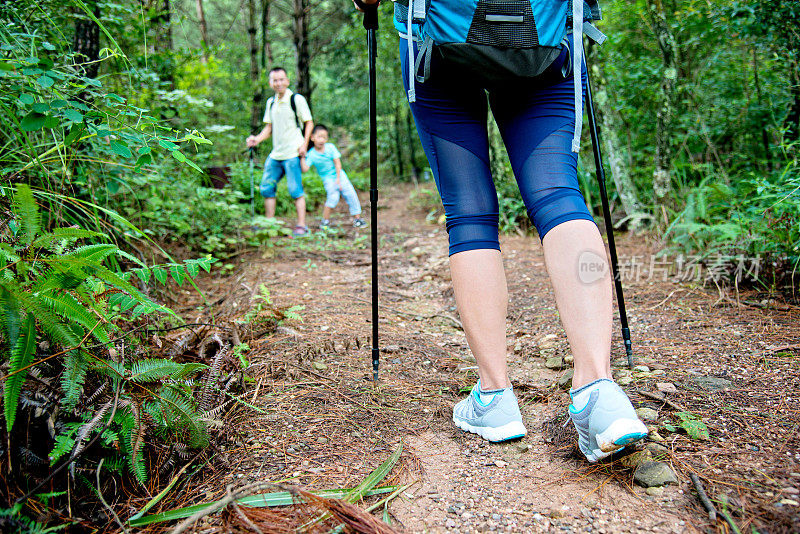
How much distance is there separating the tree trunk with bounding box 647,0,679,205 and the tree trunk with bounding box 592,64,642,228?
0.28m

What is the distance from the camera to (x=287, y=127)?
616 cm

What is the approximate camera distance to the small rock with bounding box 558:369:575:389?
6.56ft

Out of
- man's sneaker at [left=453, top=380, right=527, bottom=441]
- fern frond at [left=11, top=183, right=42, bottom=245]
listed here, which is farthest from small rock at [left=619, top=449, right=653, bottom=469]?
fern frond at [left=11, top=183, right=42, bottom=245]

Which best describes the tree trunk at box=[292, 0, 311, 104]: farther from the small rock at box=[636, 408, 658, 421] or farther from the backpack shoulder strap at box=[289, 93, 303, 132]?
the small rock at box=[636, 408, 658, 421]

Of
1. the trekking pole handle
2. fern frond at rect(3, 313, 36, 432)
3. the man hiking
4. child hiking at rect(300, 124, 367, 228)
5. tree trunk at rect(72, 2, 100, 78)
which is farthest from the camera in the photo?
child hiking at rect(300, 124, 367, 228)

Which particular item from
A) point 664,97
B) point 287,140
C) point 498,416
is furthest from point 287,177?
point 498,416

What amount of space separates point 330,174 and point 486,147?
548 centimetres

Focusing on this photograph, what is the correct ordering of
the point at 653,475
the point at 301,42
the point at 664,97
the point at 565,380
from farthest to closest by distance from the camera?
the point at 301,42 < the point at 664,97 < the point at 565,380 < the point at 653,475

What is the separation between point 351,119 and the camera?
15617 mm

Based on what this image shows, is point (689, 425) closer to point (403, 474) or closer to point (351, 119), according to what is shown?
point (403, 474)

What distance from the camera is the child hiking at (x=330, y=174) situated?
6691mm

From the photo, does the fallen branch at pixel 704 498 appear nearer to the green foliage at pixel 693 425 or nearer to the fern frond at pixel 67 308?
the green foliage at pixel 693 425

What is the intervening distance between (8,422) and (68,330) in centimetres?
28

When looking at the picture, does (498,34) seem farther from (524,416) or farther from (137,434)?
(137,434)
